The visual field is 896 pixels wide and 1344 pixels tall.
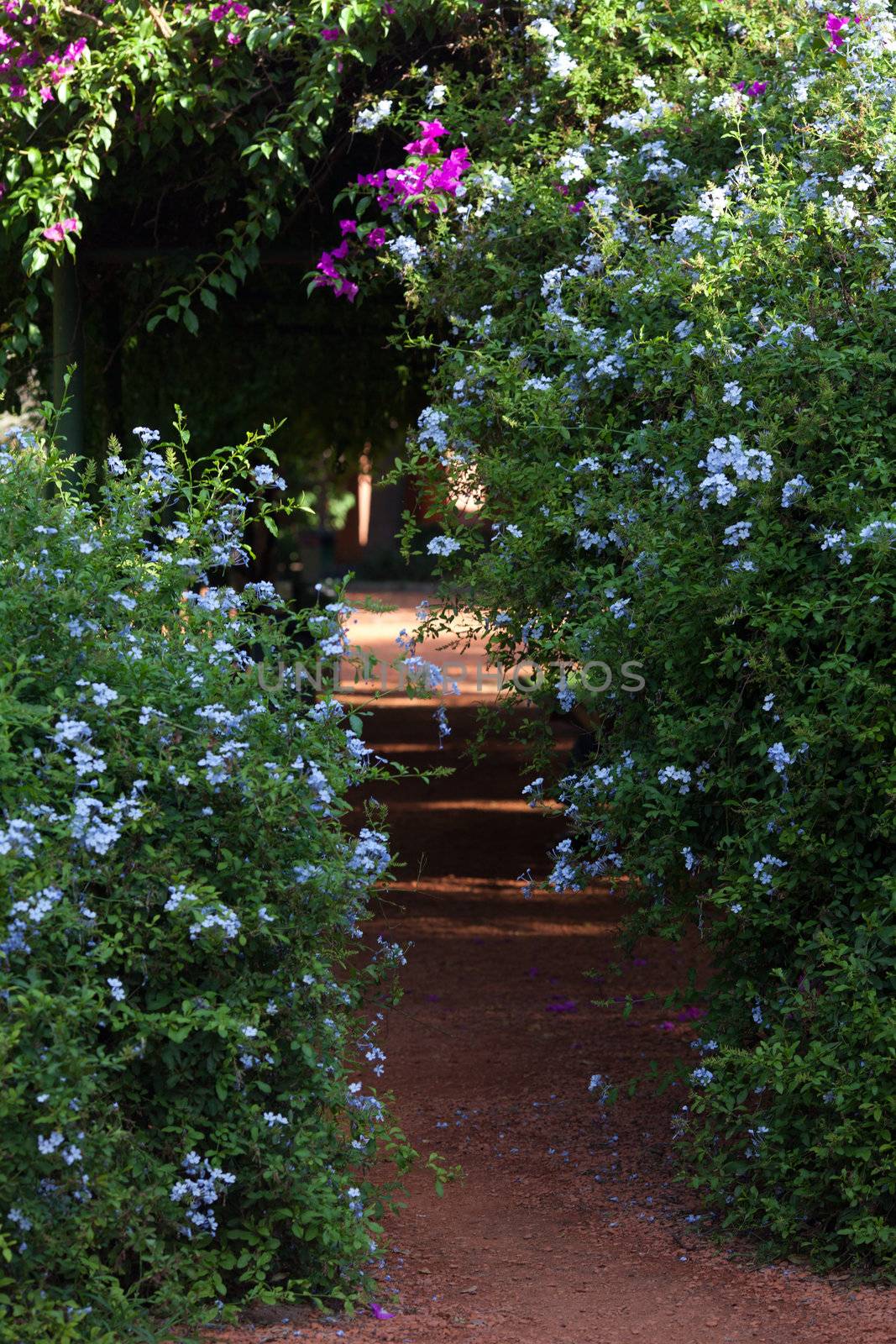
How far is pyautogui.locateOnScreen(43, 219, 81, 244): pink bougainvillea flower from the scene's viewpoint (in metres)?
4.99

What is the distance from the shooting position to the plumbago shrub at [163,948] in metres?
2.44

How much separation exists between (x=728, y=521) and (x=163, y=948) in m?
1.63

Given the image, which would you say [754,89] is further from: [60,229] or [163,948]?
[163,948]

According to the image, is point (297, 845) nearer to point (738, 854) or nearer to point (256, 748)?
point (256, 748)

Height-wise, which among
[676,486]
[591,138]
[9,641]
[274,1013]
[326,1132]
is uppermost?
[591,138]

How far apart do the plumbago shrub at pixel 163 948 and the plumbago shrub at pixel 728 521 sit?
0.81 meters

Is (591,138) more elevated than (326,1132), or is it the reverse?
(591,138)

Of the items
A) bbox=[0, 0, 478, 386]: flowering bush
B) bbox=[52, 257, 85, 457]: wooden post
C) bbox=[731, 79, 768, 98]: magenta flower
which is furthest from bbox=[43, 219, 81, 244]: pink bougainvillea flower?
bbox=[731, 79, 768, 98]: magenta flower

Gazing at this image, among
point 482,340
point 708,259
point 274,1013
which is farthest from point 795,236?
point 274,1013

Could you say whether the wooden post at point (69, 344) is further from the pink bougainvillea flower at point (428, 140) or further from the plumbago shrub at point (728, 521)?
the plumbago shrub at point (728, 521)

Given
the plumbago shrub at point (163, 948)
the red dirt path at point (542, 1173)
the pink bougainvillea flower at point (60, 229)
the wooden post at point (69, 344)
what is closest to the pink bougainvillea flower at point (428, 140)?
the pink bougainvillea flower at point (60, 229)

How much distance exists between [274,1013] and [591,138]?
3457 millimetres

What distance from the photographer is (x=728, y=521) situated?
3.41 metres

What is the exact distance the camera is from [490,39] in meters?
5.29
